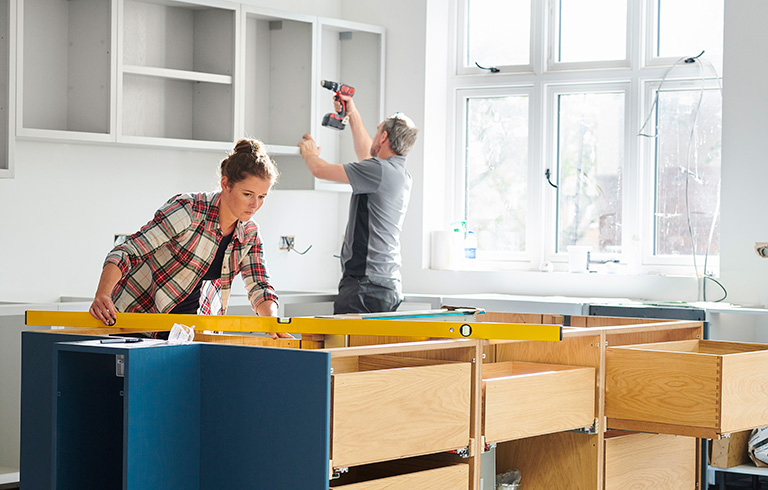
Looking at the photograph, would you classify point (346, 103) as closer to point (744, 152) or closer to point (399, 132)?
point (399, 132)

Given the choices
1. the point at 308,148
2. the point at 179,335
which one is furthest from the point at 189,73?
the point at 179,335

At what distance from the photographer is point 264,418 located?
6.17 feet

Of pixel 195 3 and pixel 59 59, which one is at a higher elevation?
pixel 195 3

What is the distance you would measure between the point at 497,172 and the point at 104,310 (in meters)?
3.27

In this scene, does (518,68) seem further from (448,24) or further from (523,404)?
(523,404)

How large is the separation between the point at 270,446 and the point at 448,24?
12.5 feet

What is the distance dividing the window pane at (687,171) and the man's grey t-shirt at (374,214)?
1631 mm

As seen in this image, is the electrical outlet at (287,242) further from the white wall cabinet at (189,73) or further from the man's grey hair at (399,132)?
the man's grey hair at (399,132)

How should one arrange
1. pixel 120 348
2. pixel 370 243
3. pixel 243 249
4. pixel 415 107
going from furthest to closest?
pixel 415 107 < pixel 370 243 < pixel 243 249 < pixel 120 348

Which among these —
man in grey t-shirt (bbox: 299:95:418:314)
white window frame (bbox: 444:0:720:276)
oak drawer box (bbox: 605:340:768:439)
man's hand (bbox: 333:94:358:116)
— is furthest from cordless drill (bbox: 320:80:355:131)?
oak drawer box (bbox: 605:340:768:439)

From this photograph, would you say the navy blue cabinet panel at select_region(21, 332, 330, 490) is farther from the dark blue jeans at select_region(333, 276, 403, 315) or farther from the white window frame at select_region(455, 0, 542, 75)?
the white window frame at select_region(455, 0, 542, 75)

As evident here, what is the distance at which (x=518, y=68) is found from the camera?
5152 millimetres

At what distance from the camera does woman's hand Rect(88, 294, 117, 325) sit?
2309 mm

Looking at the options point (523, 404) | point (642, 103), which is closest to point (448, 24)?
point (642, 103)
